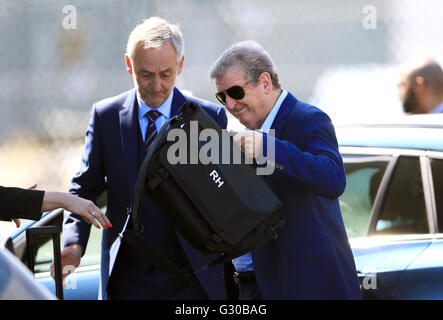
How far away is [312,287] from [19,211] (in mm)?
994

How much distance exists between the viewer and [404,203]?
10.3 ft

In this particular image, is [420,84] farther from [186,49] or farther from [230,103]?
[186,49]

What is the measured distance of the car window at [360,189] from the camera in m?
3.26

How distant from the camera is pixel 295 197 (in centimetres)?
236

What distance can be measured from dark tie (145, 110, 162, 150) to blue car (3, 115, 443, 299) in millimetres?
706

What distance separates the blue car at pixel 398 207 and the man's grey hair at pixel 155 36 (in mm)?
858

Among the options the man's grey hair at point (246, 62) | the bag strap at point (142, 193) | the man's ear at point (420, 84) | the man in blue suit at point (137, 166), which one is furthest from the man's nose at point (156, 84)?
the man's ear at point (420, 84)

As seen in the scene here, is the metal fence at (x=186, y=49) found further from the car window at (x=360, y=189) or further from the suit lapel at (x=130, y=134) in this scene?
the suit lapel at (x=130, y=134)

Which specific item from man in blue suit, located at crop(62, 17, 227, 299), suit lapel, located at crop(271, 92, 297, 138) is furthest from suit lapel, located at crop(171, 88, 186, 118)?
suit lapel, located at crop(271, 92, 297, 138)

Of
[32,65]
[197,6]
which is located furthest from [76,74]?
[197,6]

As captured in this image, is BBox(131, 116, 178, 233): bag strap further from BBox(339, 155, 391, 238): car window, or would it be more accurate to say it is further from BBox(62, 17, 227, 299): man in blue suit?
BBox(339, 155, 391, 238): car window

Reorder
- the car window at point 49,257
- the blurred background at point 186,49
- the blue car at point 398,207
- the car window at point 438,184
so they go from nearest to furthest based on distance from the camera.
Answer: the blue car at point 398,207 < the car window at point 438,184 < the car window at point 49,257 < the blurred background at point 186,49

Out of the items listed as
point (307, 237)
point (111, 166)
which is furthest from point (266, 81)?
point (111, 166)

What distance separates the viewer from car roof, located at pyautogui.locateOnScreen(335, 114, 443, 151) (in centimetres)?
304
